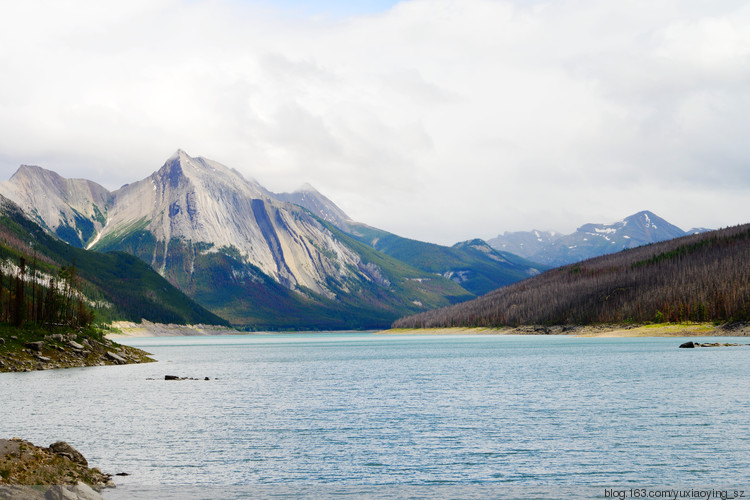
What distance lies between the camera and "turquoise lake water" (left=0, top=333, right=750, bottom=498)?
37344 millimetres

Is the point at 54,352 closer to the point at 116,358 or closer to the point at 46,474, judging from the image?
the point at 116,358

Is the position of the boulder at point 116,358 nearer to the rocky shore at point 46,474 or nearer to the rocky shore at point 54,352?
the rocky shore at point 54,352

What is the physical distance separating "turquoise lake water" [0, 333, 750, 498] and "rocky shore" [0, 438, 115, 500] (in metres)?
1.95

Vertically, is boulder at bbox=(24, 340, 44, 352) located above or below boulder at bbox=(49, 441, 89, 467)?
above

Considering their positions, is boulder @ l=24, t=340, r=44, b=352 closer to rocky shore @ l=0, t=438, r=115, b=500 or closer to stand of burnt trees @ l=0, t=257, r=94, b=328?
stand of burnt trees @ l=0, t=257, r=94, b=328

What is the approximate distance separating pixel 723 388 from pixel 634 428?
3101cm

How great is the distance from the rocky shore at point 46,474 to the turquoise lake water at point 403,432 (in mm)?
1946

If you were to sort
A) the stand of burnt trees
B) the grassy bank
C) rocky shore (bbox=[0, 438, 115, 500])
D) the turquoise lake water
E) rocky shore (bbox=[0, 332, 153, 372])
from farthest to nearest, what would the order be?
the stand of burnt trees < the grassy bank < rocky shore (bbox=[0, 332, 153, 372]) < the turquoise lake water < rocky shore (bbox=[0, 438, 115, 500])

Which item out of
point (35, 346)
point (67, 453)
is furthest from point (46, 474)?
point (35, 346)

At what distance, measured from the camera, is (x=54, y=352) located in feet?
372

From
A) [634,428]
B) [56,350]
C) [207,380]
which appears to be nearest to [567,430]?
[634,428]

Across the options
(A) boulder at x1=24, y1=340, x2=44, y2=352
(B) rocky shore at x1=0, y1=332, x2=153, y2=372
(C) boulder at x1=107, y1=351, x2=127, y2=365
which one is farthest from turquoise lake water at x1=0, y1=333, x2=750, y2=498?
(C) boulder at x1=107, y1=351, x2=127, y2=365

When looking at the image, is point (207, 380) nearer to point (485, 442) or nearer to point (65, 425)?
point (65, 425)

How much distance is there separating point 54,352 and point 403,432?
81589 millimetres
